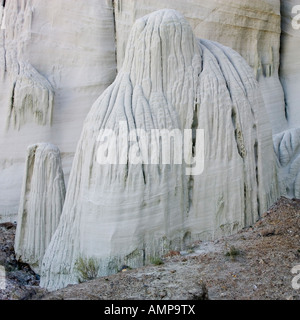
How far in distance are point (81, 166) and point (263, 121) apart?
344cm

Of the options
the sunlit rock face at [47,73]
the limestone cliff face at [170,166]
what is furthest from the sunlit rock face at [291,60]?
the sunlit rock face at [47,73]

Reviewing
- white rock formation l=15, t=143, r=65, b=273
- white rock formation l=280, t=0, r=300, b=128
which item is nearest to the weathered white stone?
white rock formation l=280, t=0, r=300, b=128

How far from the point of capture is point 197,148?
9.45m

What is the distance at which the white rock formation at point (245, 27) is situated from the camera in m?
15.1

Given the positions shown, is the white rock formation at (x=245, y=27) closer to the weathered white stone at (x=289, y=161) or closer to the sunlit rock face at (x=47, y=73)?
the sunlit rock face at (x=47, y=73)

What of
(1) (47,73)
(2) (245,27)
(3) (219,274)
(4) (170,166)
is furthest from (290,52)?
(3) (219,274)

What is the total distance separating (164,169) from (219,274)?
206cm

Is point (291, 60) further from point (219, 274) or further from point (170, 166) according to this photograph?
point (219, 274)

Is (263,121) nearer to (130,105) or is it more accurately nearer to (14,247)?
(130,105)

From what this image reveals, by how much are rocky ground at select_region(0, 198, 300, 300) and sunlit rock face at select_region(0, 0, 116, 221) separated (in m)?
6.85

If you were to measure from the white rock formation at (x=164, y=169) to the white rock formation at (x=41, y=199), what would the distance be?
1.29m

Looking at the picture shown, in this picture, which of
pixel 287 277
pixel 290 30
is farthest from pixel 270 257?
pixel 290 30

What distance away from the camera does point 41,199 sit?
436 inches

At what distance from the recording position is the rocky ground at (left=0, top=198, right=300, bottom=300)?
743 centimetres
